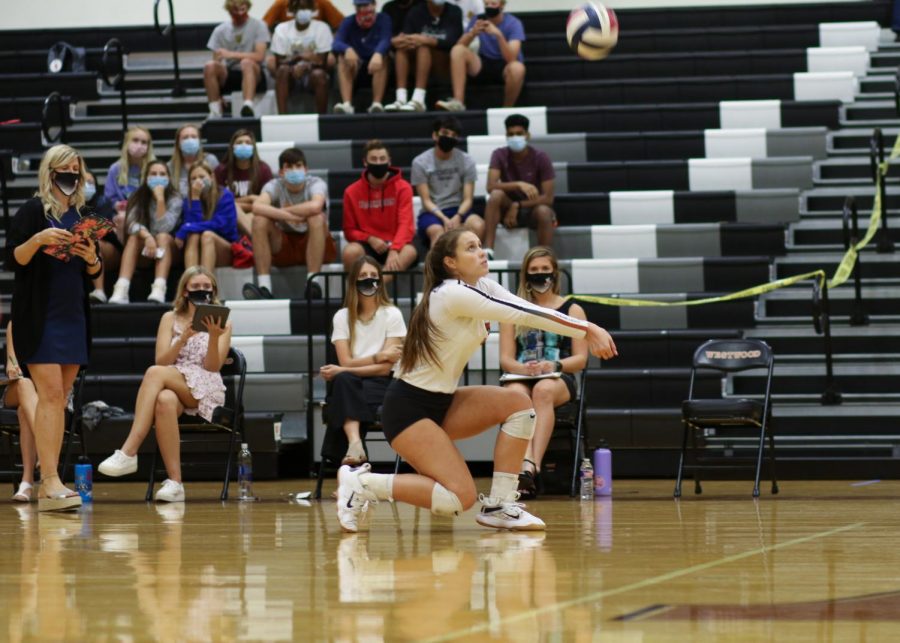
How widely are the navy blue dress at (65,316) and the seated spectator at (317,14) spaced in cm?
522

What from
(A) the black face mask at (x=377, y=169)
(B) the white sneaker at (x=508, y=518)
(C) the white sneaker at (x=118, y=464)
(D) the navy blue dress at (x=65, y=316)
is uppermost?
(A) the black face mask at (x=377, y=169)

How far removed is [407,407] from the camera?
17.5ft

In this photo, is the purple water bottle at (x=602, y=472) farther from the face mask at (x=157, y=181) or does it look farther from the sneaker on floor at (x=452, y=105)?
the sneaker on floor at (x=452, y=105)

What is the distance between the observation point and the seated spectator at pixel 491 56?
10680mm

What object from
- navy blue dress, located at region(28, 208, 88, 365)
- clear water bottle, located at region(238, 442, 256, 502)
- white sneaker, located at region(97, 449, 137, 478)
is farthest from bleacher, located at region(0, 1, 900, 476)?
navy blue dress, located at region(28, 208, 88, 365)

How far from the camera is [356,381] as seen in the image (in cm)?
743

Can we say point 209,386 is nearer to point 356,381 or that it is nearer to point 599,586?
point 356,381

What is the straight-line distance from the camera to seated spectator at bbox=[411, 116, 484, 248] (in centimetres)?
944

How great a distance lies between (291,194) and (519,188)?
150 centimetres

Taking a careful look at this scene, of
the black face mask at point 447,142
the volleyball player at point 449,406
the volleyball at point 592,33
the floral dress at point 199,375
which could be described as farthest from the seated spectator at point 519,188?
the volleyball player at point 449,406

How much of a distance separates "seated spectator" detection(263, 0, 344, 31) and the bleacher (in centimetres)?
78

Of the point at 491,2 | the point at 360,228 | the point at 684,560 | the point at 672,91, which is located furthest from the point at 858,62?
the point at 684,560

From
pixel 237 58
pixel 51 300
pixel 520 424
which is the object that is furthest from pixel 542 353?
pixel 237 58

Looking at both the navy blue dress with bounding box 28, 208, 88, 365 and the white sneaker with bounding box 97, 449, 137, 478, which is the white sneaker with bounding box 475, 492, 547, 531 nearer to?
the navy blue dress with bounding box 28, 208, 88, 365
